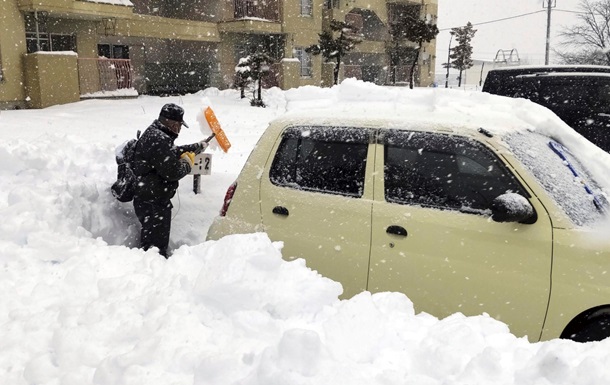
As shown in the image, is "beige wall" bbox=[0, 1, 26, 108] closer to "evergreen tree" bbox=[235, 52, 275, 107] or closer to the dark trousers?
"evergreen tree" bbox=[235, 52, 275, 107]

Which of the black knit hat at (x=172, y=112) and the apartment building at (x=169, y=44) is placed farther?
the apartment building at (x=169, y=44)

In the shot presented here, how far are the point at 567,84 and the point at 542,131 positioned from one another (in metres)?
3.83

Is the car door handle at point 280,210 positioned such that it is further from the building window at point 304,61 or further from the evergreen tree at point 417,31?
the evergreen tree at point 417,31

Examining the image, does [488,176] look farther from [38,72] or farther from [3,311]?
[38,72]

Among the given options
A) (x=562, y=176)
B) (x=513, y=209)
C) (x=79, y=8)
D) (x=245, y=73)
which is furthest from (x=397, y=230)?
(x=245, y=73)

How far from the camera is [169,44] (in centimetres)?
2650

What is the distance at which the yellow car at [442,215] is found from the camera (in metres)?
3.12

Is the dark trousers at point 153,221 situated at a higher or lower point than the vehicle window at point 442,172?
lower

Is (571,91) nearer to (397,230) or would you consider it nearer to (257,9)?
(397,230)

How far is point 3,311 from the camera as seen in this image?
326 cm

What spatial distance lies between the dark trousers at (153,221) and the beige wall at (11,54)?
46.3 ft

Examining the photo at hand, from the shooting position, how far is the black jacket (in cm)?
485

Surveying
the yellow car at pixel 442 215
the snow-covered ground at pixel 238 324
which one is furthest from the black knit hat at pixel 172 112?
the yellow car at pixel 442 215

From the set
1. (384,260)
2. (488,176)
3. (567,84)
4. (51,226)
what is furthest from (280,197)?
(567,84)
